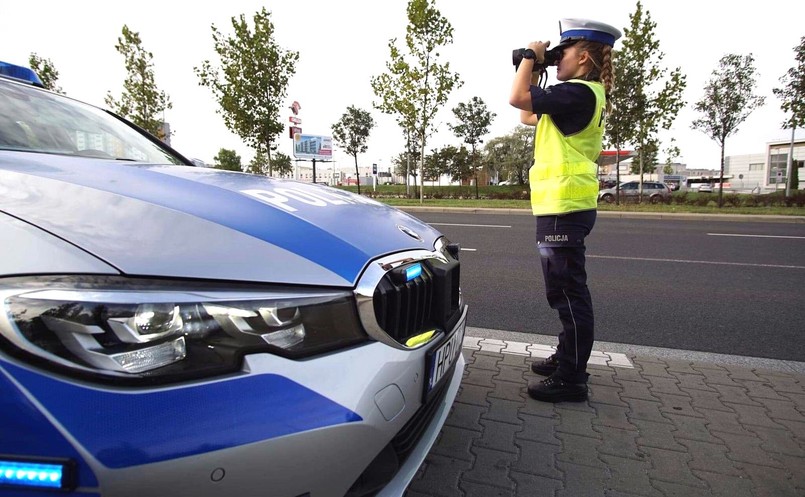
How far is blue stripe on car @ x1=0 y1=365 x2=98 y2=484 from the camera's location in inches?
33.6

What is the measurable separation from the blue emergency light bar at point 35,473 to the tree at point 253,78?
2050cm

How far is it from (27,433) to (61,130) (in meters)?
1.72

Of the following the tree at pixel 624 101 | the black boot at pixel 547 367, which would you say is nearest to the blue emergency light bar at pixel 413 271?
the black boot at pixel 547 367

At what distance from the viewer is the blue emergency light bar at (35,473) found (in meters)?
0.85

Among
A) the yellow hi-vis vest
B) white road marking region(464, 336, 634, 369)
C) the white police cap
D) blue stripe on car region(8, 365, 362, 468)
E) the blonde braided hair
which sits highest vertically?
the white police cap

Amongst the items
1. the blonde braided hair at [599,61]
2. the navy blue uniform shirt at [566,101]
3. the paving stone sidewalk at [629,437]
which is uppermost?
the blonde braided hair at [599,61]

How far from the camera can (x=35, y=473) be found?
2.82 feet

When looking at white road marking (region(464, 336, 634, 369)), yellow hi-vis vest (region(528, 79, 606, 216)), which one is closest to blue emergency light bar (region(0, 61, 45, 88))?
yellow hi-vis vest (region(528, 79, 606, 216))

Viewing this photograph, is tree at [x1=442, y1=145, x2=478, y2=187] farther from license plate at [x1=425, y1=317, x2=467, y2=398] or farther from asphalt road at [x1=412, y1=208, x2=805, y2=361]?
license plate at [x1=425, y1=317, x2=467, y2=398]

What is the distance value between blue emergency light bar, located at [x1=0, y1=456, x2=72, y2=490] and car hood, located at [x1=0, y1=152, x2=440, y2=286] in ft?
1.29

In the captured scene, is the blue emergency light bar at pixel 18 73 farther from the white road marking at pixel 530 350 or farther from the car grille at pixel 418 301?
the white road marking at pixel 530 350

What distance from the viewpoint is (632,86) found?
61.9 feet

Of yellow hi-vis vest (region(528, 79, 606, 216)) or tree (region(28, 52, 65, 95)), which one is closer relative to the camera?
yellow hi-vis vest (region(528, 79, 606, 216))

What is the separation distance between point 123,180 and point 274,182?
669 mm
